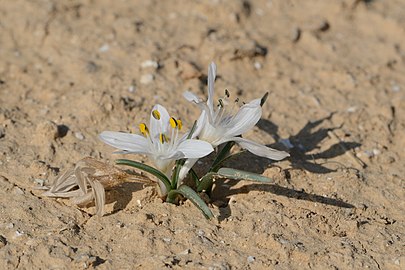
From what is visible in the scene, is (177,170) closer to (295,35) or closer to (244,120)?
(244,120)

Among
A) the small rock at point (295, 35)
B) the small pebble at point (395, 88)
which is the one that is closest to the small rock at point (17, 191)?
the small rock at point (295, 35)

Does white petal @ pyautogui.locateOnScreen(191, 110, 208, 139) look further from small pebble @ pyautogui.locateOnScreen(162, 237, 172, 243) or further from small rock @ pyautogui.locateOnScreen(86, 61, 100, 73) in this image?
small rock @ pyautogui.locateOnScreen(86, 61, 100, 73)

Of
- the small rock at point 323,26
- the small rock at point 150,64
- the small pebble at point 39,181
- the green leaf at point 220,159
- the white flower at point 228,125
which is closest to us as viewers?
the white flower at point 228,125

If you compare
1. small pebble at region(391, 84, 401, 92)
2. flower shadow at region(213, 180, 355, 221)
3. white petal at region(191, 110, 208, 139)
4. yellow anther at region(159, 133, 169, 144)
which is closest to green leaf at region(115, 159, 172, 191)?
yellow anther at region(159, 133, 169, 144)

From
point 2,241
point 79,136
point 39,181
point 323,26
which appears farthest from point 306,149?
point 2,241

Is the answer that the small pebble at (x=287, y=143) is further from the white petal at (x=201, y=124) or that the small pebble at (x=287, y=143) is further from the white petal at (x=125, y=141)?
the white petal at (x=125, y=141)

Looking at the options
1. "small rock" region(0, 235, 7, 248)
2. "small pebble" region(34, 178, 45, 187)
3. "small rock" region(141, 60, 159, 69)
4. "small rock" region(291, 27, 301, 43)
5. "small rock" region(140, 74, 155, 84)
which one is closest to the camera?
"small rock" region(0, 235, 7, 248)
